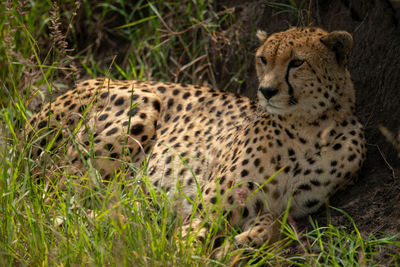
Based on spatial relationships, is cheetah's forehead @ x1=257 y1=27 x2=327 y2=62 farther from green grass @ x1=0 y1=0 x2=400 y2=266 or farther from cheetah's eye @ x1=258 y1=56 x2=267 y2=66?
green grass @ x1=0 y1=0 x2=400 y2=266

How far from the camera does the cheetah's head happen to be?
Result: 131 inches

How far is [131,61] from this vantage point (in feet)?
18.0

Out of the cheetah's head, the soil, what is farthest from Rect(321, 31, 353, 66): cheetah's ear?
the soil

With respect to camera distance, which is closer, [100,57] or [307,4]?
[307,4]

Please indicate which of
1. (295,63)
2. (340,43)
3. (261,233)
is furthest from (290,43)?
(261,233)

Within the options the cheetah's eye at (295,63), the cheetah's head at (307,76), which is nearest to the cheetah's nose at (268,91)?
the cheetah's head at (307,76)

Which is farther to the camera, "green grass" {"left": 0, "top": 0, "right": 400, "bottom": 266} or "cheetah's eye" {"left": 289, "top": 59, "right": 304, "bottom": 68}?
"cheetah's eye" {"left": 289, "top": 59, "right": 304, "bottom": 68}

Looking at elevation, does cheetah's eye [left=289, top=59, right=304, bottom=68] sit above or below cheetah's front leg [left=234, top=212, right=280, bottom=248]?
above

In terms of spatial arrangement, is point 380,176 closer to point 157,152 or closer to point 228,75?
point 157,152

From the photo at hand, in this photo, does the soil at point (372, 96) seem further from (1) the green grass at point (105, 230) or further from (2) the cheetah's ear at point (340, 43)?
(2) the cheetah's ear at point (340, 43)

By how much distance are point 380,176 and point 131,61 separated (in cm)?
267

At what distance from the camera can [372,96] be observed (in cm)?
404

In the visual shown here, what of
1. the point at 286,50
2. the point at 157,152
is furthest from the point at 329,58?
the point at 157,152

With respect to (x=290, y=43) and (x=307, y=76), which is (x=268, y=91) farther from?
(x=290, y=43)
